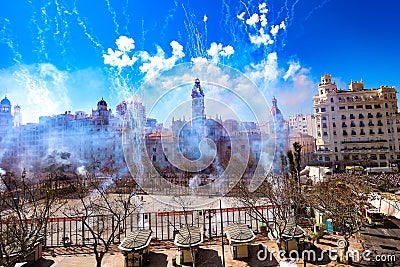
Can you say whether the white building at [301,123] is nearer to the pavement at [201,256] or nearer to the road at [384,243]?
the road at [384,243]

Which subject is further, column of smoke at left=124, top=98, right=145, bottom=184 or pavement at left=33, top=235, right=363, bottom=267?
column of smoke at left=124, top=98, right=145, bottom=184

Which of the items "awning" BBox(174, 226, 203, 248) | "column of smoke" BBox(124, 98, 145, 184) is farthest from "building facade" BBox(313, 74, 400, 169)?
"awning" BBox(174, 226, 203, 248)

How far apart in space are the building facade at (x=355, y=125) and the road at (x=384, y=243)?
1866 cm

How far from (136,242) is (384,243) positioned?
785 centimetres

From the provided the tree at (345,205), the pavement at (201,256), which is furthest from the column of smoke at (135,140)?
the tree at (345,205)

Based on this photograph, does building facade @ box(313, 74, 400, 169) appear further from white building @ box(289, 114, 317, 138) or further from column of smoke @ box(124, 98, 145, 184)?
white building @ box(289, 114, 317, 138)

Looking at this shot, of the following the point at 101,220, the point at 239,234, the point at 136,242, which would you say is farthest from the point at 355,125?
the point at 136,242

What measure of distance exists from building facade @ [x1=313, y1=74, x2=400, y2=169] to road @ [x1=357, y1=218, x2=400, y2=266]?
18661 millimetres

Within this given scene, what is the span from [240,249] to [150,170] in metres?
18.2

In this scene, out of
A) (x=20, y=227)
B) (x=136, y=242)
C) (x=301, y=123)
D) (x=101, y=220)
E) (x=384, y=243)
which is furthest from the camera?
(x=301, y=123)

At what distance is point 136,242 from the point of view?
27.4 feet

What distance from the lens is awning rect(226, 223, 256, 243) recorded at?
27.4ft

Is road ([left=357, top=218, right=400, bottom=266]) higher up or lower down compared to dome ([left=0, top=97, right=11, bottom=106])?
lower down

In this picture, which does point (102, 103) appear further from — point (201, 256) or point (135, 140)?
point (201, 256)
